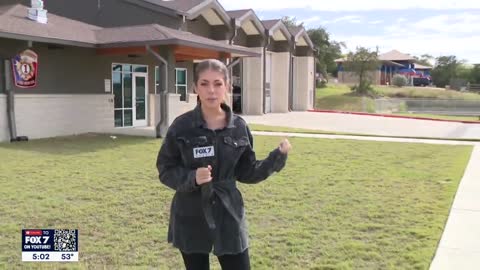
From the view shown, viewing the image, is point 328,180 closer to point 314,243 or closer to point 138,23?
point 314,243

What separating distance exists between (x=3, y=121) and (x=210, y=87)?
44.2 ft

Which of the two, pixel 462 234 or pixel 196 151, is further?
pixel 462 234

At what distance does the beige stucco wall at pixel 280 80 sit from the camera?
31109 millimetres

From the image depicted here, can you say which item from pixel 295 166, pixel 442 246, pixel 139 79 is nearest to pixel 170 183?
pixel 442 246

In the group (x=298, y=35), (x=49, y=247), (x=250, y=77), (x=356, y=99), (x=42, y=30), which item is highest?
(x=298, y=35)

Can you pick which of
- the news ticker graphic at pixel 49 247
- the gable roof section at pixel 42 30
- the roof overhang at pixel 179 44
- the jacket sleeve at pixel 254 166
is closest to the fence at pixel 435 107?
the roof overhang at pixel 179 44

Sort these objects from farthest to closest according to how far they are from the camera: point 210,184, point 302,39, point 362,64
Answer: point 362,64 < point 302,39 < point 210,184

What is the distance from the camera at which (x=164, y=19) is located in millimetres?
20453

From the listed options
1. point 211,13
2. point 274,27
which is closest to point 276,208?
point 211,13

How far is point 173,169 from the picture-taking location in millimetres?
2891

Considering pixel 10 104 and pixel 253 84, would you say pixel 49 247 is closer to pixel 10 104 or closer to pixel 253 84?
pixel 10 104

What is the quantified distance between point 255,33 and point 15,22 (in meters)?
15.1

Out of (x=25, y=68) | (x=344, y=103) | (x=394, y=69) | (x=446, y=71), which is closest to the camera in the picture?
(x=25, y=68)

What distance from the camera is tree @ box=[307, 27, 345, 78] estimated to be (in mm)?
60719
